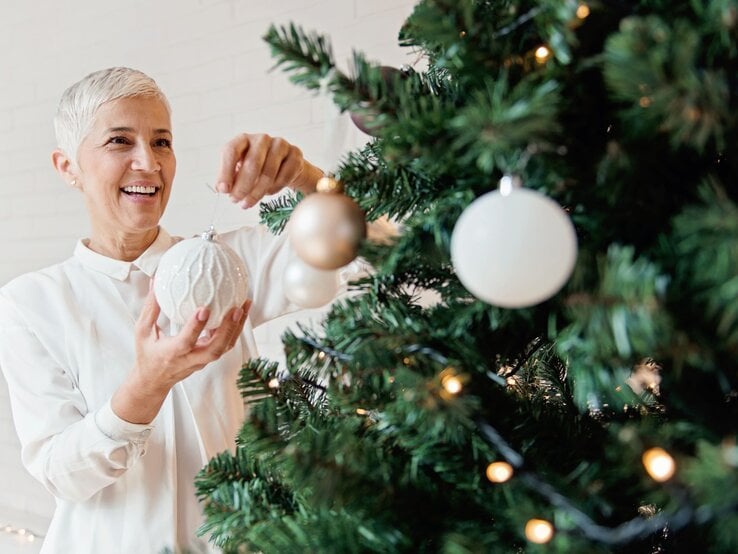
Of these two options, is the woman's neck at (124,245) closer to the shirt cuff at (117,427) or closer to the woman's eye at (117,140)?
the woman's eye at (117,140)

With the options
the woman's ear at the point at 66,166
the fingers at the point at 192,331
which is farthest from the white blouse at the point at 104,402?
the fingers at the point at 192,331

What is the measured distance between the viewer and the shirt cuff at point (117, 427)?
880 millimetres

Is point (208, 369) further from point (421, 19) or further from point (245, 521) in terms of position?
point (421, 19)

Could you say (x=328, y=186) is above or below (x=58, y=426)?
above

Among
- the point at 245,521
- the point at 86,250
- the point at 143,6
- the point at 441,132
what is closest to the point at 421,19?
the point at 441,132

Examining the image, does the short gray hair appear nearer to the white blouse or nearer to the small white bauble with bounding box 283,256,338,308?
the white blouse

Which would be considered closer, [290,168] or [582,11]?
[582,11]

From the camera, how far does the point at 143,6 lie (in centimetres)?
200

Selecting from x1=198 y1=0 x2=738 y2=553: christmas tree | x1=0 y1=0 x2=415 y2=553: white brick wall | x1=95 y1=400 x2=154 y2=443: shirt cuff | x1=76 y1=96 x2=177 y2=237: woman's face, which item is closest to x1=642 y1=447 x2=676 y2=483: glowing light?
x1=198 y1=0 x2=738 y2=553: christmas tree

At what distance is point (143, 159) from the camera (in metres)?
1.08

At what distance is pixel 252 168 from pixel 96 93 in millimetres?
493

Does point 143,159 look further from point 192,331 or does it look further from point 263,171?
point 192,331

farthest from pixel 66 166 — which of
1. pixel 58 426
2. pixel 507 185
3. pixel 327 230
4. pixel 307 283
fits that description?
Answer: pixel 507 185

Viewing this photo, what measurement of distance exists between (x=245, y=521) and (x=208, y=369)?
643mm
